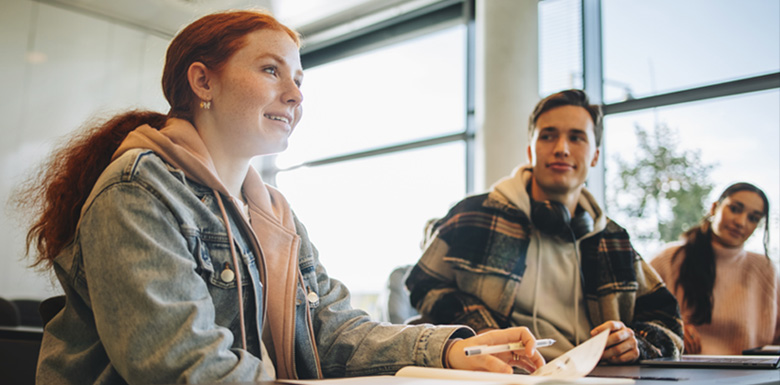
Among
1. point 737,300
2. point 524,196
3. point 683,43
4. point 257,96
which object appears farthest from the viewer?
point 683,43

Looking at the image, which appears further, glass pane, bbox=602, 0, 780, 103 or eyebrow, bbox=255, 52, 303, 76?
glass pane, bbox=602, 0, 780, 103

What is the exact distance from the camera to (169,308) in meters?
0.88

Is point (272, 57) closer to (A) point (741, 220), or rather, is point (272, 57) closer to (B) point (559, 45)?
(A) point (741, 220)

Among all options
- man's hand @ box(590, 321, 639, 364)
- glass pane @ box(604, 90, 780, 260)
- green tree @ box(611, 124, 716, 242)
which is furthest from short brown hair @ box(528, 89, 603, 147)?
green tree @ box(611, 124, 716, 242)

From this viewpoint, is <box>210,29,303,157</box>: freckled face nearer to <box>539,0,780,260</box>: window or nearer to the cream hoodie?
the cream hoodie

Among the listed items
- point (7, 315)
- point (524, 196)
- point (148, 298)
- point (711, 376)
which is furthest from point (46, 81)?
point (711, 376)

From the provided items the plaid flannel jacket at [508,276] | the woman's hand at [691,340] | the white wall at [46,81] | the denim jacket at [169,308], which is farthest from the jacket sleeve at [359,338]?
the white wall at [46,81]

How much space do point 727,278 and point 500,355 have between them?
238 centimetres

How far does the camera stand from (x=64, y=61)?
3.65 m

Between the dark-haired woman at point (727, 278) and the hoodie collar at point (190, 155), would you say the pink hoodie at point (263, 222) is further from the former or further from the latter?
the dark-haired woman at point (727, 278)

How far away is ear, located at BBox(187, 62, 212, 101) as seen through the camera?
1.26 m

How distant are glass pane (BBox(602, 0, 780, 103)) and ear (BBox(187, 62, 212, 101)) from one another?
3.92m

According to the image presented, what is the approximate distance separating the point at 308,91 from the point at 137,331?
5.96 m

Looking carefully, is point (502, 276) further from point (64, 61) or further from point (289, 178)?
point (289, 178)
